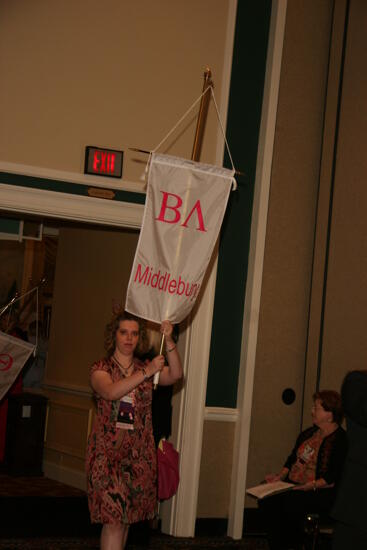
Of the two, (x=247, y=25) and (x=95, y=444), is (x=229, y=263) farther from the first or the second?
(x=95, y=444)

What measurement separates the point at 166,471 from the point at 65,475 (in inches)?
106

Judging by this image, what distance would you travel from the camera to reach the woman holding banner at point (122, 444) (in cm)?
377

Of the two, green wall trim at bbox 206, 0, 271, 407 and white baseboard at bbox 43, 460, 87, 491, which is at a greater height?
green wall trim at bbox 206, 0, 271, 407

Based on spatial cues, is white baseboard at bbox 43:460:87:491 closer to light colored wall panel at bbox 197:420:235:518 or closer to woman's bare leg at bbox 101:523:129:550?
light colored wall panel at bbox 197:420:235:518

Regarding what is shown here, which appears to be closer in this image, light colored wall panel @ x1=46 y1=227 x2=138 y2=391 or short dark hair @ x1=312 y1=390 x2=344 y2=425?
short dark hair @ x1=312 y1=390 x2=344 y2=425

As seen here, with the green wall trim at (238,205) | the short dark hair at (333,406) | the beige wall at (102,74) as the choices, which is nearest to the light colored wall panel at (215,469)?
the green wall trim at (238,205)

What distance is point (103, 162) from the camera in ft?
17.0

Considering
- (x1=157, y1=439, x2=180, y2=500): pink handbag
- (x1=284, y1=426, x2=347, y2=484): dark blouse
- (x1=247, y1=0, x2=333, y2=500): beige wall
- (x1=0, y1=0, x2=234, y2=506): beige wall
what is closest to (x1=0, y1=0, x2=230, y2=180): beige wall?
(x1=0, y1=0, x2=234, y2=506): beige wall

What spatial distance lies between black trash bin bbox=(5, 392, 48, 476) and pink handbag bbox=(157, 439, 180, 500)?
3074 mm

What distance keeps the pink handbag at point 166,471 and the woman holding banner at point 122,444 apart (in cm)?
81

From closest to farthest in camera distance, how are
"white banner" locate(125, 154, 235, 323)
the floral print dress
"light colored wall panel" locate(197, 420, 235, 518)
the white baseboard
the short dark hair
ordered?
the floral print dress
"white banner" locate(125, 154, 235, 323)
the short dark hair
"light colored wall panel" locate(197, 420, 235, 518)
the white baseboard

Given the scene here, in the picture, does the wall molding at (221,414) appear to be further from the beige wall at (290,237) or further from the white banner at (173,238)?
the white banner at (173,238)

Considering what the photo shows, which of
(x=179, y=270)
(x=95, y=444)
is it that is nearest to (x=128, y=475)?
(x=95, y=444)

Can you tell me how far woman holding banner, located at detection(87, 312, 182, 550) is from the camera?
3766mm
